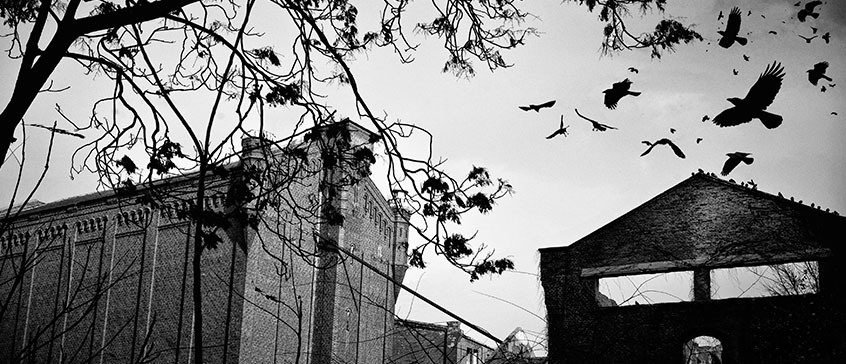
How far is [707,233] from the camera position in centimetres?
1920

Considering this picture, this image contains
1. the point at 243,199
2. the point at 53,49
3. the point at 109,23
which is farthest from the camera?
the point at 243,199

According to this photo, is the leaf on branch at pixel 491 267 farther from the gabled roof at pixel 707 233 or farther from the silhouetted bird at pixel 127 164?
the gabled roof at pixel 707 233

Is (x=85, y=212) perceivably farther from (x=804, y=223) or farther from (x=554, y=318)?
(x=804, y=223)

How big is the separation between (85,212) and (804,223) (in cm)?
2314

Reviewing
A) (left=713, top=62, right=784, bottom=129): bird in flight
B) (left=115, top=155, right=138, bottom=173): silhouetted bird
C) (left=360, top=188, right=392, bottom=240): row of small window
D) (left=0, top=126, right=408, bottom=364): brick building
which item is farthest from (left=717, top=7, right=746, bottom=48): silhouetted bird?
(left=360, top=188, right=392, bottom=240): row of small window

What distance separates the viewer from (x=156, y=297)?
83.6ft

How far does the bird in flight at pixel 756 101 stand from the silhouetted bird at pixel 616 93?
A: 0.46m

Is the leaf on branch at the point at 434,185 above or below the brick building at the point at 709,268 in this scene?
below

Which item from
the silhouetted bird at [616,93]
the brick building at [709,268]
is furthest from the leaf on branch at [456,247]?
the brick building at [709,268]

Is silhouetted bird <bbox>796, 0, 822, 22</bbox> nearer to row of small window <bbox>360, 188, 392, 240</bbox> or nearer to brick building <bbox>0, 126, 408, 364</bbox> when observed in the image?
brick building <bbox>0, 126, 408, 364</bbox>

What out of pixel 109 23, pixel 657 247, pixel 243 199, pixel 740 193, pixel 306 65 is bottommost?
pixel 243 199

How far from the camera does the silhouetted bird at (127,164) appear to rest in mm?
4926

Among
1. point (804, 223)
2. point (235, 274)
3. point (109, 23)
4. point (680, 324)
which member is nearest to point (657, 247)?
point (680, 324)

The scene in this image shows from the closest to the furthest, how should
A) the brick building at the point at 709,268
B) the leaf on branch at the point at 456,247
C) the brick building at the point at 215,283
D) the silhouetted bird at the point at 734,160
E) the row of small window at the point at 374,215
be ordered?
the silhouetted bird at the point at 734,160 → the leaf on branch at the point at 456,247 → the brick building at the point at 709,268 → the brick building at the point at 215,283 → the row of small window at the point at 374,215
